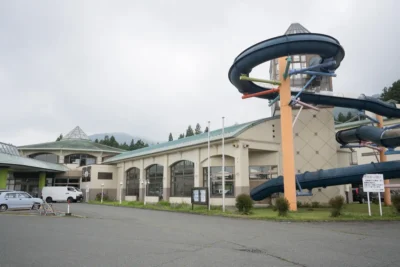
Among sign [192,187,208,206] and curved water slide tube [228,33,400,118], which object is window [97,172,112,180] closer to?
sign [192,187,208,206]

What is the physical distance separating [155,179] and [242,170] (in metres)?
14.3

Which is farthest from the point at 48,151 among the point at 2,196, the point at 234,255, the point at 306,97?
the point at 234,255

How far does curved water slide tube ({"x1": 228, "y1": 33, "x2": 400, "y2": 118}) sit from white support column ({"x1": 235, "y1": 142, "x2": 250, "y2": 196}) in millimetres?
5158

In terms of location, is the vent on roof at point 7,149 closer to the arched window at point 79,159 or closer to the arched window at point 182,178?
the arched window at point 79,159

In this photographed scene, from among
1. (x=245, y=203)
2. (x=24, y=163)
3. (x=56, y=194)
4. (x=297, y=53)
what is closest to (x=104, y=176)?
(x=56, y=194)

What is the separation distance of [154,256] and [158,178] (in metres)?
29.0

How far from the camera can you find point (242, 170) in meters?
26.0

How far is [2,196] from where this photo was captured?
78.5ft

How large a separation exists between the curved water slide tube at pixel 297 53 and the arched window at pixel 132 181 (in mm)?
21814

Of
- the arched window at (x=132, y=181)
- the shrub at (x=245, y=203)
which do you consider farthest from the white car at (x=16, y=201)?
the arched window at (x=132, y=181)

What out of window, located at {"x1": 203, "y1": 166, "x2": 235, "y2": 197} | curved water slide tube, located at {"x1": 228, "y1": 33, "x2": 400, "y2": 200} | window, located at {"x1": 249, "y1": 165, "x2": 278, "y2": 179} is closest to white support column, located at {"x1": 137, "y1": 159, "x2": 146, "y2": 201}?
window, located at {"x1": 203, "y1": 166, "x2": 235, "y2": 197}

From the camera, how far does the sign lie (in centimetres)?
2262

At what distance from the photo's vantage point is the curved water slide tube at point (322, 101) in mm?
19906

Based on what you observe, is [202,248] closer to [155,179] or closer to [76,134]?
[155,179]
